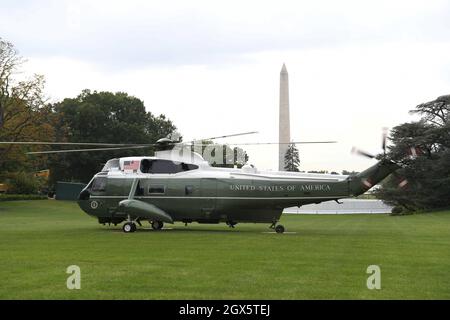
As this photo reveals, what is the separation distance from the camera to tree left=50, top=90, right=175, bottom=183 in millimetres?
79312

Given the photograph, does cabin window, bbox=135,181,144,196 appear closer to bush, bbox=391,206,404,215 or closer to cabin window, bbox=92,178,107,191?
cabin window, bbox=92,178,107,191

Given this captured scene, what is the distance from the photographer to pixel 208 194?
25.9 m

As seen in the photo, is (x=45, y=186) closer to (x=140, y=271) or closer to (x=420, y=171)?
(x=420, y=171)

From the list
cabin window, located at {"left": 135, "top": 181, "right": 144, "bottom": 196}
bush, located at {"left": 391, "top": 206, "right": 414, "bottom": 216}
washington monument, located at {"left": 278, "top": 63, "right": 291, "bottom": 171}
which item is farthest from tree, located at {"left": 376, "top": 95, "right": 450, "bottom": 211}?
cabin window, located at {"left": 135, "top": 181, "right": 144, "bottom": 196}

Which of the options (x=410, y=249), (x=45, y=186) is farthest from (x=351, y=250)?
(x=45, y=186)

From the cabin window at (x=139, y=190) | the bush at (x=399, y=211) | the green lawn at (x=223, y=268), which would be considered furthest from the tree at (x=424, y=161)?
the green lawn at (x=223, y=268)

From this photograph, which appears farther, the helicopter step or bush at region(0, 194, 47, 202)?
bush at region(0, 194, 47, 202)

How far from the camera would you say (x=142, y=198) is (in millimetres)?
26781

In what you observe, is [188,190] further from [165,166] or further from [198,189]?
[165,166]

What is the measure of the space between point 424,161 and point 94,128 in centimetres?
4433

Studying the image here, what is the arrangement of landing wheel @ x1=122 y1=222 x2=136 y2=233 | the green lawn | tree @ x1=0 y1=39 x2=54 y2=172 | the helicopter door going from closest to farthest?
1. the green lawn
2. landing wheel @ x1=122 y1=222 x2=136 y2=233
3. the helicopter door
4. tree @ x1=0 y1=39 x2=54 y2=172

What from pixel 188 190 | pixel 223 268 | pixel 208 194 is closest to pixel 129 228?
pixel 188 190
